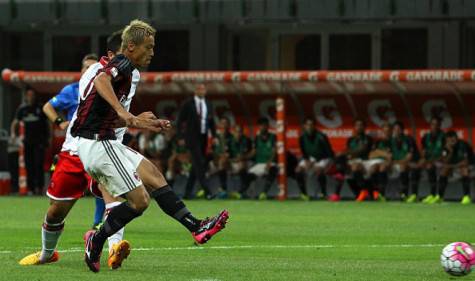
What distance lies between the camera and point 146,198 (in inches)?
390

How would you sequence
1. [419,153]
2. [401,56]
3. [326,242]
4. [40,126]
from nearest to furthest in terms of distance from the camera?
[326,242], [419,153], [40,126], [401,56]

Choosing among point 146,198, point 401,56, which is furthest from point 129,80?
point 401,56

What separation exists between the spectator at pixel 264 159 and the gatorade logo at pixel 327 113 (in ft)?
4.43

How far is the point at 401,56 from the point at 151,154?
18.8 feet

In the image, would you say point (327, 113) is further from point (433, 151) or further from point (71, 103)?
point (71, 103)

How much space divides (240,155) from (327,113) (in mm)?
1956

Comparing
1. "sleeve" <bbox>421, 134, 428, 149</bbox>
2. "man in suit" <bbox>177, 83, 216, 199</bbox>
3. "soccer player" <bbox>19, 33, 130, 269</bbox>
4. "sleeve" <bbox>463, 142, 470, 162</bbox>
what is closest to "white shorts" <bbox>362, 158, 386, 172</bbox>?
"sleeve" <bbox>421, 134, 428, 149</bbox>

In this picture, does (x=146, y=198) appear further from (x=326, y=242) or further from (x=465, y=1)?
(x=465, y=1)

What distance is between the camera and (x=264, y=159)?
23.5m

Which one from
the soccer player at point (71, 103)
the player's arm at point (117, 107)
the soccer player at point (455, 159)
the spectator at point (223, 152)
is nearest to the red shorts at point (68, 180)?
the player's arm at point (117, 107)

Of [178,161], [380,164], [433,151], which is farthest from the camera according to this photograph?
[178,161]

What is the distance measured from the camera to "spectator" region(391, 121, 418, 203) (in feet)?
73.7

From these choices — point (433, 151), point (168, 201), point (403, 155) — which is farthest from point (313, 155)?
point (168, 201)

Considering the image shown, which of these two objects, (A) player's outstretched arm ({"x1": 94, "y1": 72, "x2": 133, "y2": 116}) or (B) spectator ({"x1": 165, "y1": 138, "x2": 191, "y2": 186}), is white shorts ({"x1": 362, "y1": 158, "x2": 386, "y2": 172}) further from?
(A) player's outstretched arm ({"x1": 94, "y1": 72, "x2": 133, "y2": 116})
